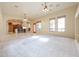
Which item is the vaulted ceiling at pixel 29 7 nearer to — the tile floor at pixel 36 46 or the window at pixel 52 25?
the window at pixel 52 25

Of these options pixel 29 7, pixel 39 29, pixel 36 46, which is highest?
pixel 29 7

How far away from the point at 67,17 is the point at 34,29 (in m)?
0.70

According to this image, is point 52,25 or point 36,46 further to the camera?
point 52,25

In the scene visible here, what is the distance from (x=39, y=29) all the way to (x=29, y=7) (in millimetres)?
491

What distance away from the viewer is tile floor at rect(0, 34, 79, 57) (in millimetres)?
1887

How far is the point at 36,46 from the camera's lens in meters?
1.95

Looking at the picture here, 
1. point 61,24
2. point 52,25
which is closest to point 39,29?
point 52,25

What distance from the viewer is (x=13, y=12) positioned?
1976 millimetres

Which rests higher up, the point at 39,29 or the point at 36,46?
the point at 39,29

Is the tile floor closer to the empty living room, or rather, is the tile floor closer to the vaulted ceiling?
the empty living room

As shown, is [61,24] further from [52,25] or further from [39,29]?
[39,29]

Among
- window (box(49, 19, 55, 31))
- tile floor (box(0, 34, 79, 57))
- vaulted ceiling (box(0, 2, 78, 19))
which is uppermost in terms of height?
vaulted ceiling (box(0, 2, 78, 19))

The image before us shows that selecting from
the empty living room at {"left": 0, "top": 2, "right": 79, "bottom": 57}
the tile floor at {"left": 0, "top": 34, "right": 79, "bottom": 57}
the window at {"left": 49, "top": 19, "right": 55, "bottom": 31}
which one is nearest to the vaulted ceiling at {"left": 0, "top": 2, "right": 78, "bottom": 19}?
the empty living room at {"left": 0, "top": 2, "right": 79, "bottom": 57}

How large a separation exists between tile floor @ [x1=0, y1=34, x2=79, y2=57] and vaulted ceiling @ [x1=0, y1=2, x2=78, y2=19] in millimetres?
462
